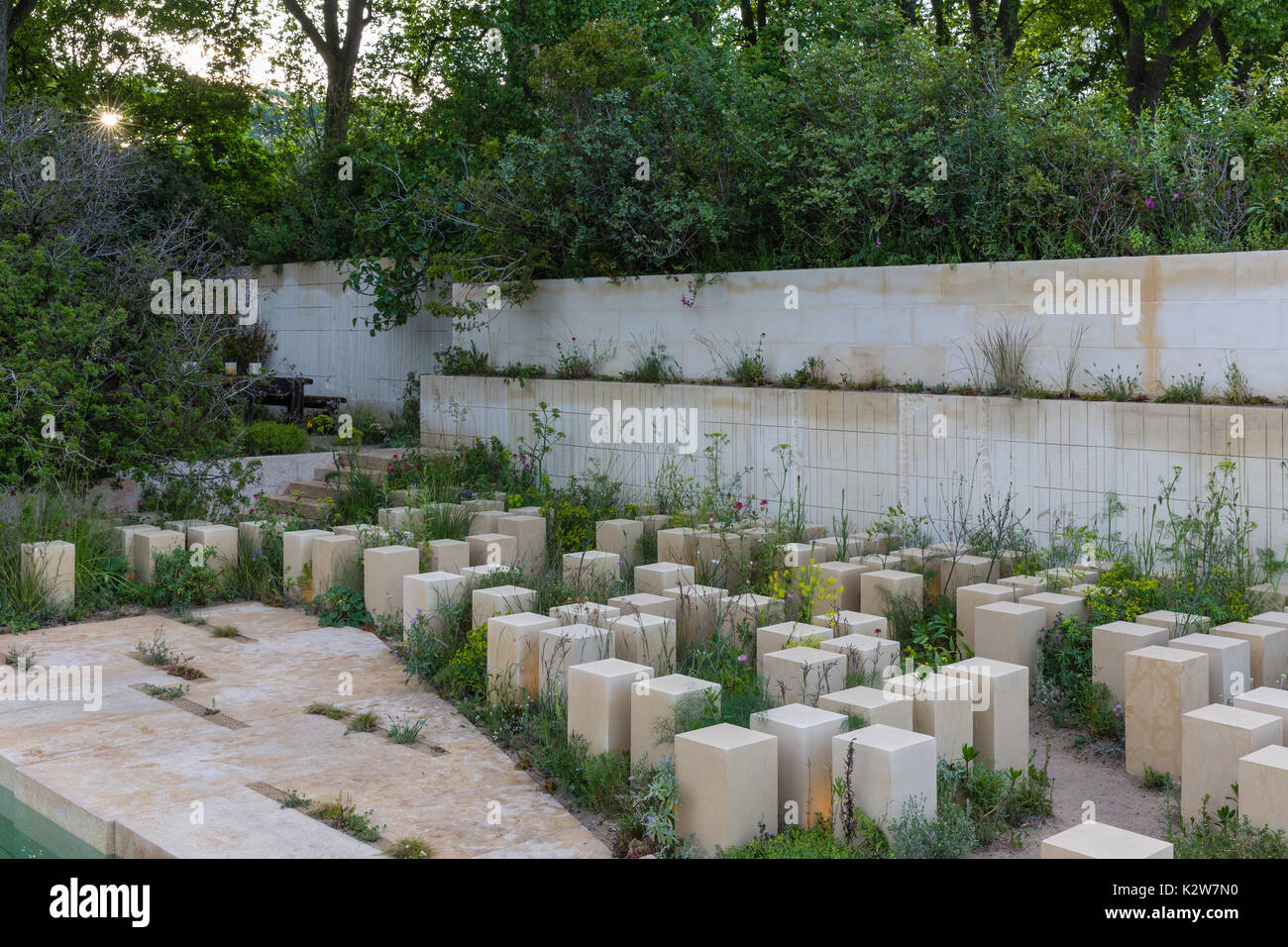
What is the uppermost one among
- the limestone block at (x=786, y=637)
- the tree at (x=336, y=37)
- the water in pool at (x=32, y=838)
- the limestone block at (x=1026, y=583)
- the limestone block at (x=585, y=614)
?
the tree at (x=336, y=37)

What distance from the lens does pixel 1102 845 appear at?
3477 millimetres

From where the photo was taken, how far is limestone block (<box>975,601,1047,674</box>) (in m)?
5.82

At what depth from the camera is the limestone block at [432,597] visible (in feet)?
21.3

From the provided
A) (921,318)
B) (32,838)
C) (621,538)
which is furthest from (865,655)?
(921,318)

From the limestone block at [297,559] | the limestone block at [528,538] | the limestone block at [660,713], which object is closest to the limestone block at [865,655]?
the limestone block at [660,713]

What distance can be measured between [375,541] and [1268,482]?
5.74m

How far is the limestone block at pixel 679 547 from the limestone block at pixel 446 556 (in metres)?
1.33

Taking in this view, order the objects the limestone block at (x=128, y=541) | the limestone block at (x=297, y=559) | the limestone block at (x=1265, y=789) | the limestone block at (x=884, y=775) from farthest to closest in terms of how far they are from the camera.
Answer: the limestone block at (x=128, y=541) < the limestone block at (x=297, y=559) < the limestone block at (x=884, y=775) < the limestone block at (x=1265, y=789)

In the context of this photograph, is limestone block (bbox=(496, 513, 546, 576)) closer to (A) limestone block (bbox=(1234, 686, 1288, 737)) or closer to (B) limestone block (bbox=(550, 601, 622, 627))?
(B) limestone block (bbox=(550, 601, 622, 627))

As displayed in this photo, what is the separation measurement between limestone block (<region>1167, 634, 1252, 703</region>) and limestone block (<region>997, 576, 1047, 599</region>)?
1.20m

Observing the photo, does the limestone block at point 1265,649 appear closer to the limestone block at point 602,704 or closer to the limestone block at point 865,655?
the limestone block at point 865,655

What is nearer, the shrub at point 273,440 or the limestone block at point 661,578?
the limestone block at point 661,578
